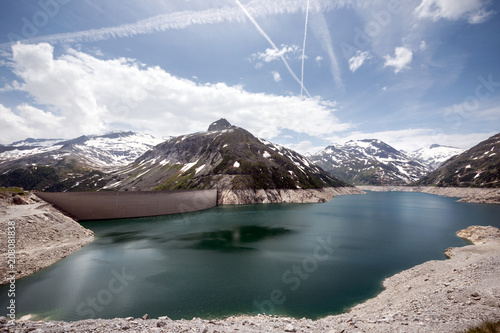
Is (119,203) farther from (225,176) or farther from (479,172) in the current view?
(479,172)

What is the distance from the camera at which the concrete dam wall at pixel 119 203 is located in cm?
6494

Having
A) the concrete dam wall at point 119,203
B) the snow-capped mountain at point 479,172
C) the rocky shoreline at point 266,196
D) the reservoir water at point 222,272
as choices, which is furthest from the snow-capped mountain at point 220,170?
the snow-capped mountain at point 479,172

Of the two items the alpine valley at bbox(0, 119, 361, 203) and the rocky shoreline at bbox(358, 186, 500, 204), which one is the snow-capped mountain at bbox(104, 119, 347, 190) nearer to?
the alpine valley at bbox(0, 119, 361, 203)

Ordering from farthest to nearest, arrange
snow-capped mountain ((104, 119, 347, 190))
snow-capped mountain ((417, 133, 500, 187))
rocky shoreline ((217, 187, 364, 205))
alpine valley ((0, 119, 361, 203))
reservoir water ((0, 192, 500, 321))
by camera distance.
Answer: snow-capped mountain ((417, 133, 500, 187))
snow-capped mountain ((104, 119, 347, 190))
alpine valley ((0, 119, 361, 203))
rocky shoreline ((217, 187, 364, 205))
reservoir water ((0, 192, 500, 321))

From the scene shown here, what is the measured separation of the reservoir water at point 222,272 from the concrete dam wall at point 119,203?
73.0 feet

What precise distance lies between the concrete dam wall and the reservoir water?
22.3 m

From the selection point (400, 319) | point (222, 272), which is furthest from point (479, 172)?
point (400, 319)

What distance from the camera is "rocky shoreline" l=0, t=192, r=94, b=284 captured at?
2708 cm

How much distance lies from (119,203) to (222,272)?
5979 cm

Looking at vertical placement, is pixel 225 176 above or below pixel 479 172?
below

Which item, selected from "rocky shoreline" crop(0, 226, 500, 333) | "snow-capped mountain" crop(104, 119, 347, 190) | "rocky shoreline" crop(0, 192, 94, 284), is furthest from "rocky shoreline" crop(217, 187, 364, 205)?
"rocky shoreline" crop(0, 226, 500, 333)

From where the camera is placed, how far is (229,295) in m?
22.0

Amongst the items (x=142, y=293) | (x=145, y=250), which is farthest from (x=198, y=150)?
(x=142, y=293)

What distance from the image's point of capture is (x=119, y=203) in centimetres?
7238
